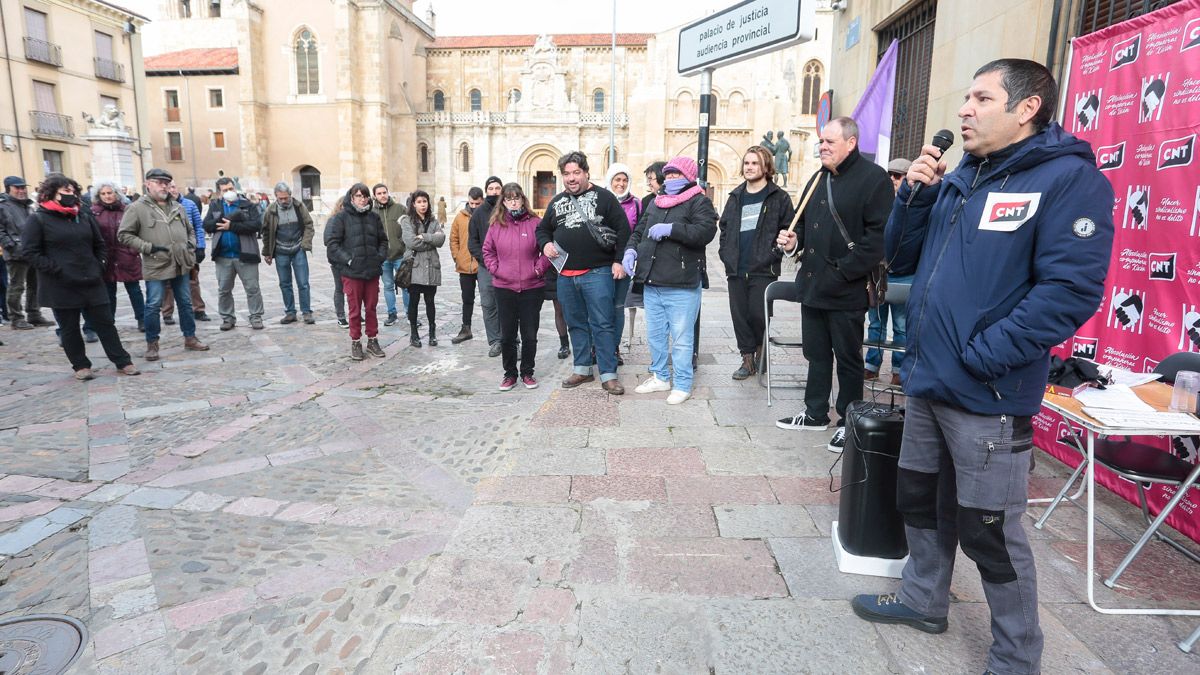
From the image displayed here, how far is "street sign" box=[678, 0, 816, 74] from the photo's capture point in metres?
4.80

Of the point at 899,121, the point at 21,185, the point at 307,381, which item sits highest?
the point at 899,121

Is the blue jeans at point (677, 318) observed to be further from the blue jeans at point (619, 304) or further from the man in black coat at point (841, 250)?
the man in black coat at point (841, 250)

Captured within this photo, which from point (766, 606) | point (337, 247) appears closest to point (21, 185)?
point (337, 247)

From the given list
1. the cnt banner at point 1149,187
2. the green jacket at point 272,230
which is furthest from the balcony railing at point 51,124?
the cnt banner at point 1149,187

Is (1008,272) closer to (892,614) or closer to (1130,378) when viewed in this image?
(892,614)

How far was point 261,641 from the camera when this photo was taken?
106 inches

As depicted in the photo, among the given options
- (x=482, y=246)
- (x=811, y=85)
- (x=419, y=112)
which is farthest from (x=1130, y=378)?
(x=419, y=112)

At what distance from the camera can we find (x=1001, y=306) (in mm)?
2121

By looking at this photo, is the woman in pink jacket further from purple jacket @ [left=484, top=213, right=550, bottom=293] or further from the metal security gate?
the metal security gate

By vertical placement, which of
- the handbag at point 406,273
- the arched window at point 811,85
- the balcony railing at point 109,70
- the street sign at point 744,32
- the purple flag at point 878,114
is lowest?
the handbag at point 406,273

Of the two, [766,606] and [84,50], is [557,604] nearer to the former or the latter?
[766,606]

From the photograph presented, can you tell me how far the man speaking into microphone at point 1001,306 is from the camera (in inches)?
78.2

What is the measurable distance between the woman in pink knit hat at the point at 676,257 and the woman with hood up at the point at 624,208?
1.65 feet

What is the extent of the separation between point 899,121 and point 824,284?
15.8ft
